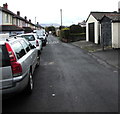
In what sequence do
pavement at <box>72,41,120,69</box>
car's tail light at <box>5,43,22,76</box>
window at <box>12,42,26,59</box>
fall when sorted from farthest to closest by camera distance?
pavement at <box>72,41,120,69</box> → window at <box>12,42,26,59</box> → car's tail light at <box>5,43,22,76</box>

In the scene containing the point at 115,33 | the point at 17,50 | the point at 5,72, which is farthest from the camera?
the point at 115,33

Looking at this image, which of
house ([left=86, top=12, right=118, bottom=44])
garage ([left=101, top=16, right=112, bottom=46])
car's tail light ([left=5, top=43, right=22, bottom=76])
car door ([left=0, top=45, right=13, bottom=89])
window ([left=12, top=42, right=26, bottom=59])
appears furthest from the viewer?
house ([left=86, top=12, right=118, bottom=44])

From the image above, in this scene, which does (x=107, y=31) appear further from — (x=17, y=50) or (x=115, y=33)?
(x=17, y=50)

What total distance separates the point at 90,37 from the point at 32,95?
21342 millimetres

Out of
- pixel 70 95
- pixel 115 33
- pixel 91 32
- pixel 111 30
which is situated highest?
pixel 91 32

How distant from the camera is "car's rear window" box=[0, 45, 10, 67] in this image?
A: 4.32 m

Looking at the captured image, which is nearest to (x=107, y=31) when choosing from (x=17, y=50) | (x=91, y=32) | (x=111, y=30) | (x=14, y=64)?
(x=111, y=30)

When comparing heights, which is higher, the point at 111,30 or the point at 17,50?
the point at 111,30

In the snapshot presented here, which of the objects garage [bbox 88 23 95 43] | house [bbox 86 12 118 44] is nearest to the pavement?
house [bbox 86 12 118 44]

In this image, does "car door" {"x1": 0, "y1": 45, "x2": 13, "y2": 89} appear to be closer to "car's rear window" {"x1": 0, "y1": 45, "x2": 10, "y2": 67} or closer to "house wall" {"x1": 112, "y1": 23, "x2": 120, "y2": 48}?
"car's rear window" {"x1": 0, "y1": 45, "x2": 10, "y2": 67}

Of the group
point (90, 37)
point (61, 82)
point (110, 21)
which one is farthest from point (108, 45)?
point (61, 82)

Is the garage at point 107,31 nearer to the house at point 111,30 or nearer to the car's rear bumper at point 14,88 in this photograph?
the house at point 111,30

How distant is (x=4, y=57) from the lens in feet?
14.4

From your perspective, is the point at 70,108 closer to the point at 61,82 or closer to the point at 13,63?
the point at 13,63
